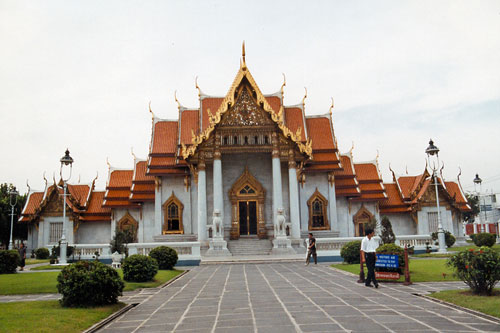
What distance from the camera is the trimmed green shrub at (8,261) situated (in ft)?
62.1

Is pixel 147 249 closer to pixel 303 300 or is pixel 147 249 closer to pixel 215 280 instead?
pixel 215 280

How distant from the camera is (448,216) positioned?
1347 inches

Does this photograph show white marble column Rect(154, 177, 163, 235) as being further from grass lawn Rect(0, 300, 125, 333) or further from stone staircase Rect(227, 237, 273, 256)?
grass lawn Rect(0, 300, 125, 333)

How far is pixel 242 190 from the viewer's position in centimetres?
3027

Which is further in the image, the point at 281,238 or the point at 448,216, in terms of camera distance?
the point at 448,216

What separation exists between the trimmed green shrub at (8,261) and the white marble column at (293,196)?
14.7 meters

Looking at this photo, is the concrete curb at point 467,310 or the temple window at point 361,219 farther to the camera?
the temple window at point 361,219

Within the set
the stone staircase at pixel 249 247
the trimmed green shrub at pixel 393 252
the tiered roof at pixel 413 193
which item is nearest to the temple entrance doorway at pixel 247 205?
the stone staircase at pixel 249 247

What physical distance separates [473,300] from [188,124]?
2579cm

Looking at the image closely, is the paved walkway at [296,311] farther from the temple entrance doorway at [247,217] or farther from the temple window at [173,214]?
the temple window at [173,214]

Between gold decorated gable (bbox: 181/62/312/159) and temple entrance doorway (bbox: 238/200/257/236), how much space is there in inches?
184

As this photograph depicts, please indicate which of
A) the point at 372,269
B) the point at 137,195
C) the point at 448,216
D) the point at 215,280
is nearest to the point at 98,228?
the point at 137,195

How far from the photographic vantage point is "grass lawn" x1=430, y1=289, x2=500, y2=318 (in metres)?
8.22

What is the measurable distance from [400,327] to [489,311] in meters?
2.10
